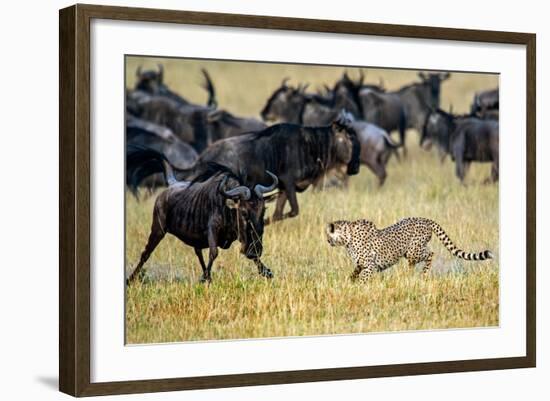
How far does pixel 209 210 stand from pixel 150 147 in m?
0.58

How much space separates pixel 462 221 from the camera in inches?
445

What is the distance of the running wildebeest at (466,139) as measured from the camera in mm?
11461

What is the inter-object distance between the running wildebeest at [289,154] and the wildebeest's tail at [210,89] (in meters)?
0.32

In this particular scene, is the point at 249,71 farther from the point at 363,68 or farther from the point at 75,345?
the point at 75,345

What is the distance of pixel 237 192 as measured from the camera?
10.4m

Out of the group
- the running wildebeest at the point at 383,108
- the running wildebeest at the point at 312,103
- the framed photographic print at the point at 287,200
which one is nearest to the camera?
the framed photographic print at the point at 287,200

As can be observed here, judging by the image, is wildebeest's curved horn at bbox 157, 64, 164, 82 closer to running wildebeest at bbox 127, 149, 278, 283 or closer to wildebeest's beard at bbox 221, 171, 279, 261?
running wildebeest at bbox 127, 149, 278, 283

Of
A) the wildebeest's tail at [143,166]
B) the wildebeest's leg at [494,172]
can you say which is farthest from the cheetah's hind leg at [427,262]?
the wildebeest's tail at [143,166]

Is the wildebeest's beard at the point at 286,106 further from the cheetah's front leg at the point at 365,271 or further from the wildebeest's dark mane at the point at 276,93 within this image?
the cheetah's front leg at the point at 365,271

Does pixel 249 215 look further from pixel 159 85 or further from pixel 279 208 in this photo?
pixel 159 85

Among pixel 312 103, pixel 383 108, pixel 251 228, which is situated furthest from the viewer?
pixel 383 108

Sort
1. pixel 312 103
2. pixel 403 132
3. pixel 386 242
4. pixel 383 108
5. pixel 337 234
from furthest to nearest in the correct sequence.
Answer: pixel 403 132 < pixel 383 108 < pixel 312 103 < pixel 386 242 < pixel 337 234

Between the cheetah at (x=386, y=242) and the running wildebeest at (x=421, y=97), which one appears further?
the running wildebeest at (x=421, y=97)

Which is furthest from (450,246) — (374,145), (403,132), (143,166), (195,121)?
(143,166)
